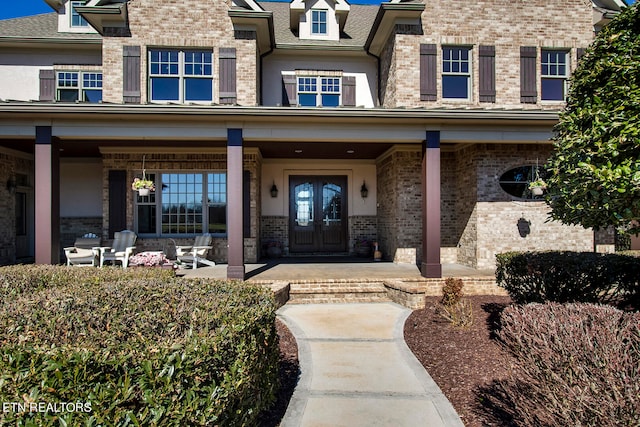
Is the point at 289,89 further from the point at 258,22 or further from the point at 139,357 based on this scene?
the point at 139,357

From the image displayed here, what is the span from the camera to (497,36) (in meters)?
10.6

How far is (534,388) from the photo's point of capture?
224cm

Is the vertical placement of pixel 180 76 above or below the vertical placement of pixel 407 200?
above

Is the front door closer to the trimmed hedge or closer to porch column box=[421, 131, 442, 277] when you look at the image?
porch column box=[421, 131, 442, 277]

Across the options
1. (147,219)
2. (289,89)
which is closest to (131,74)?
(147,219)

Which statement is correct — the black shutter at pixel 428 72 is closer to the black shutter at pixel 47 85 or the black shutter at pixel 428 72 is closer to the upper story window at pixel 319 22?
the upper story window at pixel 319 22

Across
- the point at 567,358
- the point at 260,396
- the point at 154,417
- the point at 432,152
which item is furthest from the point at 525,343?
the point at 432,152

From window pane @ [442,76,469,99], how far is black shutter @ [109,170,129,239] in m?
9.67

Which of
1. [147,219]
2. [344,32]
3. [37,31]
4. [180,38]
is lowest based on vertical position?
[147,219]

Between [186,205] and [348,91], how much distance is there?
626cm

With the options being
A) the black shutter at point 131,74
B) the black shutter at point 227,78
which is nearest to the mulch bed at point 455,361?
the black shutter at point 227,78

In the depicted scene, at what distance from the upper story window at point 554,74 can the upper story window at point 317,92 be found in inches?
241

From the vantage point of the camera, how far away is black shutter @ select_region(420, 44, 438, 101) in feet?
34.2

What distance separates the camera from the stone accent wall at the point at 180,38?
33.8 ft
